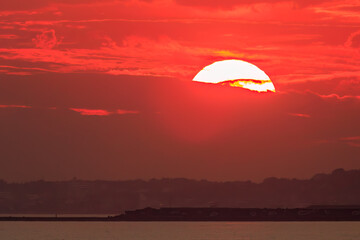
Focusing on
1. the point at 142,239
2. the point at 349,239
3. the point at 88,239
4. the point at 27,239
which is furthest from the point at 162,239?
the point at 349,239

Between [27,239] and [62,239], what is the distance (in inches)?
291

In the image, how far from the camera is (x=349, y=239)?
149 m

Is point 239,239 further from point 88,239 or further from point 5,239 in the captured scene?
point 5,239

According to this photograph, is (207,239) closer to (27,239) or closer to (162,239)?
(162,239)

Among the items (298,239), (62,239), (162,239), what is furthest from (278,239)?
(62,239)

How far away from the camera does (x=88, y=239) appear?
153 meters

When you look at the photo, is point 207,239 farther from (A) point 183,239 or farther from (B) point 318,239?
(B) point 318,239

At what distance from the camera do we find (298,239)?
149375 millimetres

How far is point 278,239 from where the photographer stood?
491ft

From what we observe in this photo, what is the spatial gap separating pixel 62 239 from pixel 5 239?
39.6 feet

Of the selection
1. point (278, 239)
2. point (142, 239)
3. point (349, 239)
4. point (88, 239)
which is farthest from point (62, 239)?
point (349, 239)

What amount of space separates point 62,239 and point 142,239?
17363mm

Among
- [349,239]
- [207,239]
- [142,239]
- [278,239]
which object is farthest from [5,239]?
[349,239]

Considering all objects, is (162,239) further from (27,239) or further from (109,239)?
(27,239)
